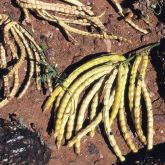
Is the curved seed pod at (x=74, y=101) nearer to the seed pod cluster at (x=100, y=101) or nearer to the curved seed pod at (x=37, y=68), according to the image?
the seed pod cluster at (x=100, y=101)

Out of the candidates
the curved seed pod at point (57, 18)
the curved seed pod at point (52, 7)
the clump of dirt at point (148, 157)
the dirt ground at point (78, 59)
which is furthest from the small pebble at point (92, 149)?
the curved seed pod at point (52, 7)

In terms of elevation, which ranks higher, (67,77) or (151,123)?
(67,77)

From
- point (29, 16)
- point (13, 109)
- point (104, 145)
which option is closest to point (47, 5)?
point (29, 16)

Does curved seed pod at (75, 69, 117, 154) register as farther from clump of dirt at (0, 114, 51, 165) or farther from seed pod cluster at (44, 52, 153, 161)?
clump of dirt at (0, 114, 51, 165)

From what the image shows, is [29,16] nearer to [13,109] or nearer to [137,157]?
[13,109]

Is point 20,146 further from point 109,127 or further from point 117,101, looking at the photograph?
point 117,101

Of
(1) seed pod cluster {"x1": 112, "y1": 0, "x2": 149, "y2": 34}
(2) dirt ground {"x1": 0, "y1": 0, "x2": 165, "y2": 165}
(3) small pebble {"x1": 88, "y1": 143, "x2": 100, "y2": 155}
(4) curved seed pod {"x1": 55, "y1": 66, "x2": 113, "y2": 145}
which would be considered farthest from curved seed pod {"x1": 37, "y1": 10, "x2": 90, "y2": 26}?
(3) small pebble {"x1": 88, "y1": 143, "x2": 100, "y2": 155}
